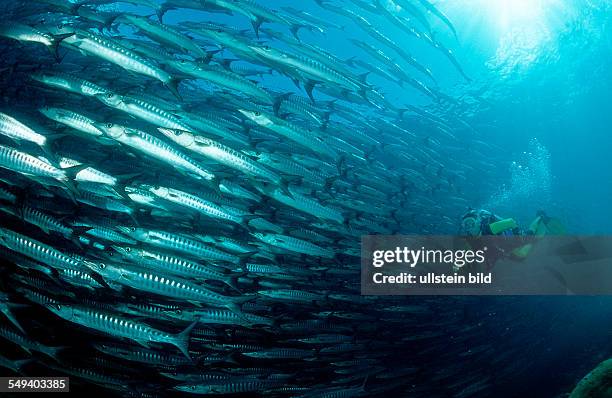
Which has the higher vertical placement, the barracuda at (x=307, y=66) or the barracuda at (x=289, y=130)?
the barracuda at (x=307, y=66)

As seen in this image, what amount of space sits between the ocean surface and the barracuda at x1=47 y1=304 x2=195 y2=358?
2cm

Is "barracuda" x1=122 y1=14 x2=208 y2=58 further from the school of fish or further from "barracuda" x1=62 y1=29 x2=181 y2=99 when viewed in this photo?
"barracuda" x1=62 y1=29 x2=181 y2=99

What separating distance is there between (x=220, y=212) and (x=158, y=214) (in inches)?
47.0

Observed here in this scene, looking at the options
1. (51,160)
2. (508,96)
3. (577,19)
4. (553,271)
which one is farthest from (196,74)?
(508,96)

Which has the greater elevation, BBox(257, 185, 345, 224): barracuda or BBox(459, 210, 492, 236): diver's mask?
BBox(459, 210, 492, 236): diver's mask

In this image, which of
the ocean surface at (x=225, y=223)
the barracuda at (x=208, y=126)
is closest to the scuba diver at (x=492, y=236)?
the ocean surface at (x=225, y=223)

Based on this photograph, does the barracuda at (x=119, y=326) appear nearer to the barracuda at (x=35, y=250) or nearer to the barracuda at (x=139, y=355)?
the barracuda at (x=35, y=250)

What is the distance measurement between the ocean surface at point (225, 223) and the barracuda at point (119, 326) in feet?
0.06

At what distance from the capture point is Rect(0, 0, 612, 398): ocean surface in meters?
3.88

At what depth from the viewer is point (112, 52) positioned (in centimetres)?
362

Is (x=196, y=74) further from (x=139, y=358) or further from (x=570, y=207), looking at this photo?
(x=570, y=207)

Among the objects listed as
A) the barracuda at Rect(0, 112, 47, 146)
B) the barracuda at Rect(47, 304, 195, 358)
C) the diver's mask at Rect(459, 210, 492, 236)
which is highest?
the diver's mask at Rect(459, 210, 492, 236)

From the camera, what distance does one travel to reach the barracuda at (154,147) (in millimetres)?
3482

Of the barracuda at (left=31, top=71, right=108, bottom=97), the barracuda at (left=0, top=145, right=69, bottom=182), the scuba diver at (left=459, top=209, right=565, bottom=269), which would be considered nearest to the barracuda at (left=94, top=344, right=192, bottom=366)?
the barracuda at (left=0, top=145, right=69, bottom=182)
